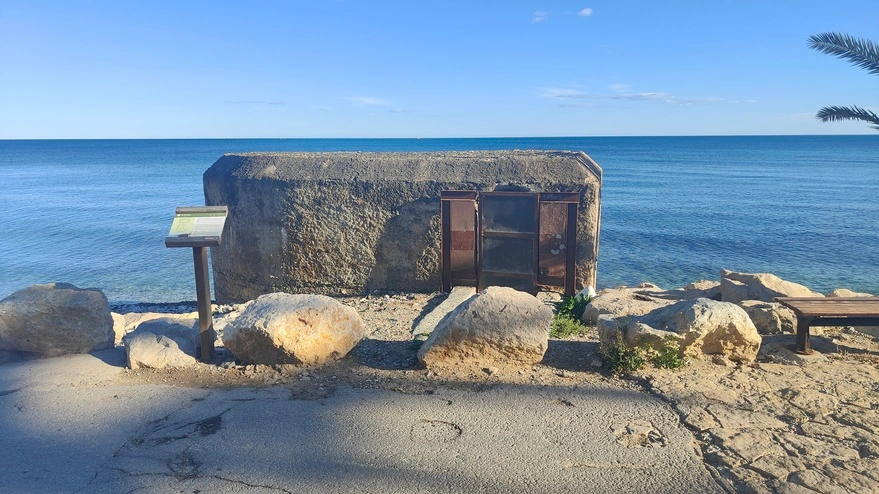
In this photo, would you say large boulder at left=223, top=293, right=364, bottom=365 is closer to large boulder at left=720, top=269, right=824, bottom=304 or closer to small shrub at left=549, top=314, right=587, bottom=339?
small shrub at left=549, top=314, right=587, bottom=339

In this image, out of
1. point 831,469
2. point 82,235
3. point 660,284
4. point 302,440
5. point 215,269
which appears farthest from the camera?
point 82,235

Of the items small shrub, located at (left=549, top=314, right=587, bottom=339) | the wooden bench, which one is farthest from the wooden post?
the wooden bench

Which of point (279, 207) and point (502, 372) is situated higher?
point (279, 207)

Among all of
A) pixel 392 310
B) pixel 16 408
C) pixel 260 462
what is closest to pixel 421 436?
pixel 260 462

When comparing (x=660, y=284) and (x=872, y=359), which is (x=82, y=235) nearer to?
(x=660, y=284)

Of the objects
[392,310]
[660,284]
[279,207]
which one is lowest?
[660,284]

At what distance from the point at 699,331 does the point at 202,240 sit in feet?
13.8

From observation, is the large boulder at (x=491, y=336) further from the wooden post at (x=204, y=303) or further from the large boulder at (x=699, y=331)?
the wooden post at (x=204, y=303)

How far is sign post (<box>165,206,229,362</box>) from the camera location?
16.4ft

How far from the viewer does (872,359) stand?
5078 millimetres

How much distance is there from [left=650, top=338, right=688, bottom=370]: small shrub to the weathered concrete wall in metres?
3.04

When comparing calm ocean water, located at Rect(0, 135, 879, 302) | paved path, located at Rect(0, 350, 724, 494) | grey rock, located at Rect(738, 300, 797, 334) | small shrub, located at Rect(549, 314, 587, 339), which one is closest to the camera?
paved path, located at Rect(0, 350, 724, 494)

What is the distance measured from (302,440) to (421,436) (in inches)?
30.3

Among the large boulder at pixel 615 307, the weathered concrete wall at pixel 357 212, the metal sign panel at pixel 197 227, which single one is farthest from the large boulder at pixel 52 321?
the large boulder at pixel 615 307
